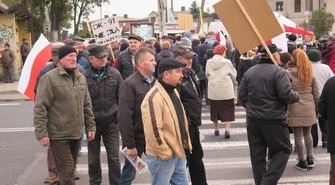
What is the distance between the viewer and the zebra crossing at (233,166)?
6480mm

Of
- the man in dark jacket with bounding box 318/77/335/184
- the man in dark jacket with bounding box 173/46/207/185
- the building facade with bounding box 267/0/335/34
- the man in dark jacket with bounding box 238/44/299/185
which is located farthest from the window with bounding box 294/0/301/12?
the man in dark jacket with bounding box 318/77/335/184

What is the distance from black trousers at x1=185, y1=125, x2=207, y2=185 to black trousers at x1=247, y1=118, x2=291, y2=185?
0.66 meters

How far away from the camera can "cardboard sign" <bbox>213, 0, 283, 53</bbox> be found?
5879 millimetres

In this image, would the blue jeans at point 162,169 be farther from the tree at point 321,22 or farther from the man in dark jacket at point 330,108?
the tree at point 321,22

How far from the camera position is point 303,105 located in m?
6.76

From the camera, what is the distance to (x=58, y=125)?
5.20 meters

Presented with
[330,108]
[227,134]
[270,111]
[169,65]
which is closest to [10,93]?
[227,134]

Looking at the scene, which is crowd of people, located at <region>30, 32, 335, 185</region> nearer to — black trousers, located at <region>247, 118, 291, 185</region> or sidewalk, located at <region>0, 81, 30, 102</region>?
black trousers, located at <region>247, 118, 291, 185</region>

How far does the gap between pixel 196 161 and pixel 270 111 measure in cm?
106

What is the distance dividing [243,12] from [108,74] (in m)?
1.82

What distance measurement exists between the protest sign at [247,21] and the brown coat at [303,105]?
1065mm

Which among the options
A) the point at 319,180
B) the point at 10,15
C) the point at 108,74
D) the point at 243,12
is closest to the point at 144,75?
the point at 108,74

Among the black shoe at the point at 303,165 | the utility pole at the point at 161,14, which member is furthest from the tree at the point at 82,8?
the black shoe at the point at 303,165

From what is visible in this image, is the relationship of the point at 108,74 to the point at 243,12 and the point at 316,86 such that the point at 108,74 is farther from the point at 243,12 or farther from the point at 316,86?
the point at 316,86
